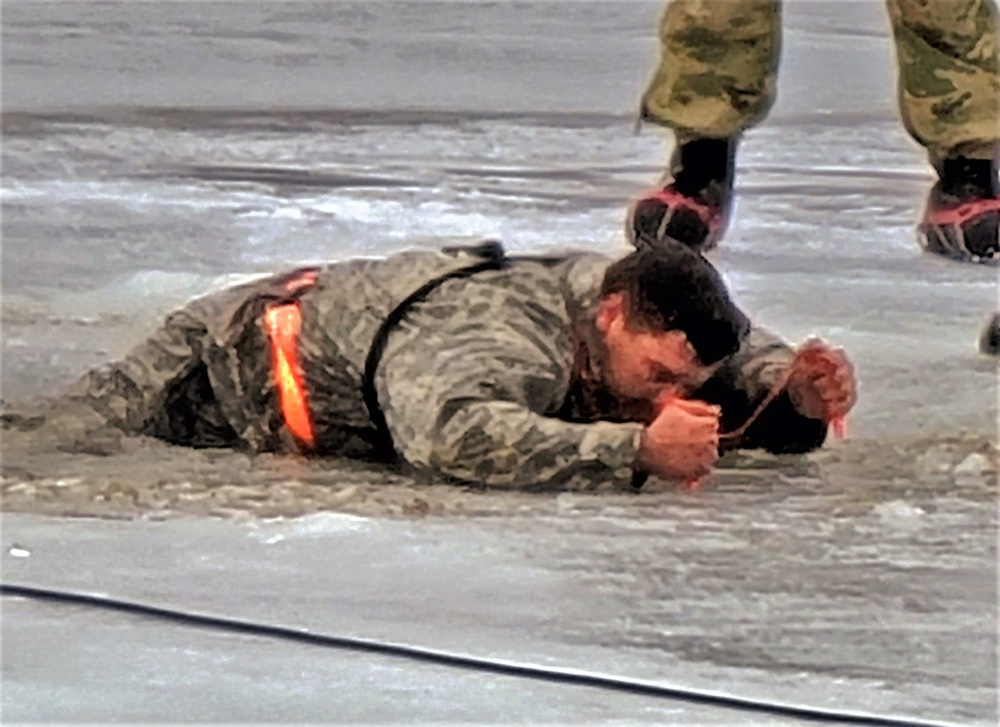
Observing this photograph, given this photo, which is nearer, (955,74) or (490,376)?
(490,376)

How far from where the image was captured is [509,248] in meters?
0.97

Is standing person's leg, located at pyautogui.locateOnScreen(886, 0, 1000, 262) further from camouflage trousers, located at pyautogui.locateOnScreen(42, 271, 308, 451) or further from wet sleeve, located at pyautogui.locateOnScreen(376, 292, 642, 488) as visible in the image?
camouflage trousers, located at pyautogui.locateOnScreen(42, 271, 308, 451)

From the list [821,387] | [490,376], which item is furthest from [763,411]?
[490,376]

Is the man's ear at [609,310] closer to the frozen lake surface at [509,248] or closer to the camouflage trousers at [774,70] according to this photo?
the frozen lake surface at [509,248]

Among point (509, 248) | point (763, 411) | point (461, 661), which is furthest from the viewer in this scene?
point (509, 248)

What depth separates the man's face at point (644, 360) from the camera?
2.69 feet

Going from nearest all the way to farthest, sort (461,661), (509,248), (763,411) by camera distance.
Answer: (461,661) → (763,411) → (509,248)

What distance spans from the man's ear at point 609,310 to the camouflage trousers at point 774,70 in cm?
22

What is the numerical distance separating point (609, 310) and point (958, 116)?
0.31 m

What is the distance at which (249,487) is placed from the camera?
85cm

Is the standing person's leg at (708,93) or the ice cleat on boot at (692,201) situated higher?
the standing person's leg at (708,93)

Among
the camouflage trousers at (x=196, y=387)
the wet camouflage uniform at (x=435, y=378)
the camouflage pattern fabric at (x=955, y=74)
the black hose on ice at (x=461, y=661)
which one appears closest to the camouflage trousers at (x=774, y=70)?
the camouflage pattern fabric at (x=955, y=74)

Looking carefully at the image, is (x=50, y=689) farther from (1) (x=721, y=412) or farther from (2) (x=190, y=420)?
(1) (x=721, y=412)

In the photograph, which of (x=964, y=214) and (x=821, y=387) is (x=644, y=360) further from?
(x=964, y=214)
